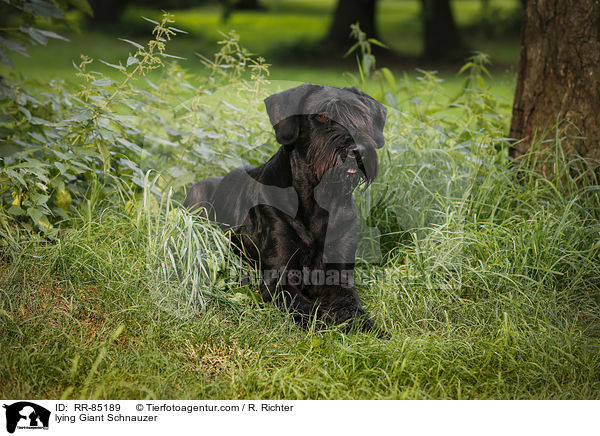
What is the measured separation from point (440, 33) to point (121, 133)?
511 inches

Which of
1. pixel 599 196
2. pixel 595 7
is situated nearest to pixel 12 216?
pixel 599 196

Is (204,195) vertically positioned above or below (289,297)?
above

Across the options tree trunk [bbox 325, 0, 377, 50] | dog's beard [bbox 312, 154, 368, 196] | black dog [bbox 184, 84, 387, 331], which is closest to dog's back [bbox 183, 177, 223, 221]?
black dog [bbox 184, 84, 387, 331]

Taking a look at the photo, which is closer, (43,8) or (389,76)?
(43,8)

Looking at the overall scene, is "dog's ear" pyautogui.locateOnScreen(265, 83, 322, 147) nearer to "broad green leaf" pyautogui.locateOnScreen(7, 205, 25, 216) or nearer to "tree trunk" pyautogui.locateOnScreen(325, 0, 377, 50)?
"broad green leaf" pyautogui.locateOnScreen(7, 205, 25, 216)

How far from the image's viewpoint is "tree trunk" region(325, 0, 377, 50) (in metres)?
14.9

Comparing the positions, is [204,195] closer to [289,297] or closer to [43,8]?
[289,297]

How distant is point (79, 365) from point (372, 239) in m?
2.13

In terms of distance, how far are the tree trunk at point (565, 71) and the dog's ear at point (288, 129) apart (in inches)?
90.1

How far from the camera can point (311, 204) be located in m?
3.33

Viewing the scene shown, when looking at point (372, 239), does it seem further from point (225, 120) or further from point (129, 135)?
point (129, 135)

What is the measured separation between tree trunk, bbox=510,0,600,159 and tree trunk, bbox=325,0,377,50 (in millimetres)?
10712
